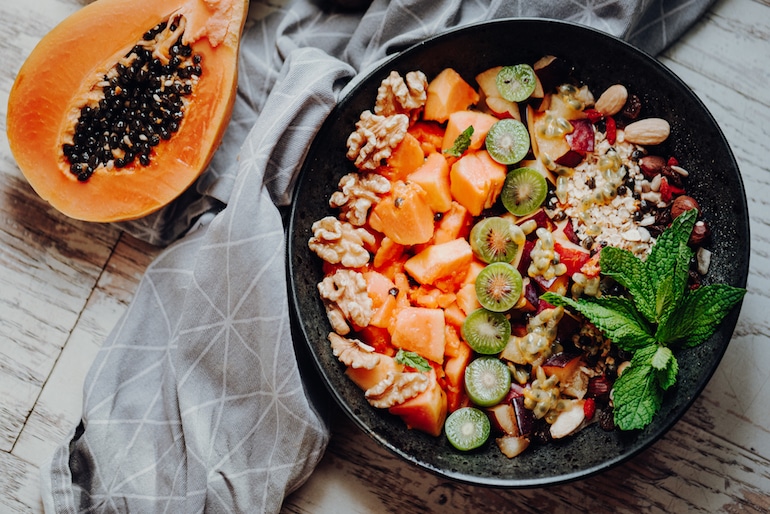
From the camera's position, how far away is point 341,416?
6.33 feet

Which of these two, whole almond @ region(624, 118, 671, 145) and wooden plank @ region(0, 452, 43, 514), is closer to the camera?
whole almond @ region(624, 118, 671, 145)

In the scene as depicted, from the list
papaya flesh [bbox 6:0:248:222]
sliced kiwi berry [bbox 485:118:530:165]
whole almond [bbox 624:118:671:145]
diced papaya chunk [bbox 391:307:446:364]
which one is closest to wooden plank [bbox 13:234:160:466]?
papaya flesh [bbox 6:0:248:222]

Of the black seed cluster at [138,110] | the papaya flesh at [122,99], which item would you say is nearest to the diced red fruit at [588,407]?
the papaya flesh at [122,99]

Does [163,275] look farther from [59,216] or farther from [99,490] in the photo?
[99,490]

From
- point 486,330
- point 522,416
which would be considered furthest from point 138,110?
point 522,416

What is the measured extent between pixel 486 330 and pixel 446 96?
627 millimetres

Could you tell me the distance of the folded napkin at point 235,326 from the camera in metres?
1.75

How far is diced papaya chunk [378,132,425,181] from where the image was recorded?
1718mm

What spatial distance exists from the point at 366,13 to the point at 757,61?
3.76 ft

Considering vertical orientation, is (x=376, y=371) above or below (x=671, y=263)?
below

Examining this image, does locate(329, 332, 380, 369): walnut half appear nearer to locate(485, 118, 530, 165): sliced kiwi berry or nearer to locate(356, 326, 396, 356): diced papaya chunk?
locate(356, 326, 396, 356): diced papaya chunk

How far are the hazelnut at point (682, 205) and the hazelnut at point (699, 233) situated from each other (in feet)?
0.15

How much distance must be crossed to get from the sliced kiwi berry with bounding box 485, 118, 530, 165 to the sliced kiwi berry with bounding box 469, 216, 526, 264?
16 cm

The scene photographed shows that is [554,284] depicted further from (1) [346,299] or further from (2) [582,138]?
(1) [346,299]
